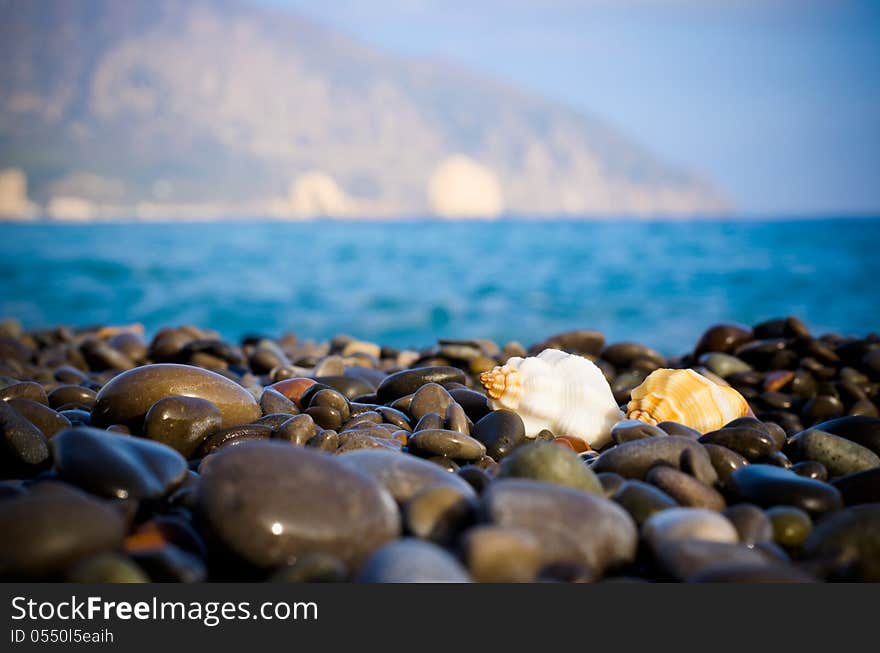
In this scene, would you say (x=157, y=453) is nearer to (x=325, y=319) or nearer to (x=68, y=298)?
(x=325, y=319)

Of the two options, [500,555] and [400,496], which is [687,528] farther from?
[400,496]

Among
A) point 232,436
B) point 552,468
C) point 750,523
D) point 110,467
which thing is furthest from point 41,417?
point 750,523

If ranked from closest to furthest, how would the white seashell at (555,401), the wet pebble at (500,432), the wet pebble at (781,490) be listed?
the wet pebble at (781,490)
the wet pebble at (500,432)
the white seashell at (555,401)

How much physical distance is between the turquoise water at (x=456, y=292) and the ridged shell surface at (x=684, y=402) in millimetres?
7954

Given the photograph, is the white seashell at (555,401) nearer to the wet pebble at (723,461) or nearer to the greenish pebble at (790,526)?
the wet pebble at (723,461)

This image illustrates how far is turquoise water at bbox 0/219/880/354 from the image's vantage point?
13500 mm

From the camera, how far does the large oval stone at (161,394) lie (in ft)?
9.14

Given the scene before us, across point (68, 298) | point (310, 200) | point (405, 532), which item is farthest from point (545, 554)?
point (310, 200)

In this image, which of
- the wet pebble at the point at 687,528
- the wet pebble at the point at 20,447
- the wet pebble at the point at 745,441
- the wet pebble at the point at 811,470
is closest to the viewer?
the wet pebble at the point at 687,528

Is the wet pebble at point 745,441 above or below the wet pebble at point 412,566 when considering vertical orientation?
above

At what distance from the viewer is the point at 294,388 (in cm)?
345

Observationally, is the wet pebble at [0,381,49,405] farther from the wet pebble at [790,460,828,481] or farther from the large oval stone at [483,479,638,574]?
the wet pebble at [790,460,828,481]

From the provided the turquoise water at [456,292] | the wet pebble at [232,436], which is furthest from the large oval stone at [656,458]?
the turquoise water at [456,292]

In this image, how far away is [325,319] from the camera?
1438 cm
